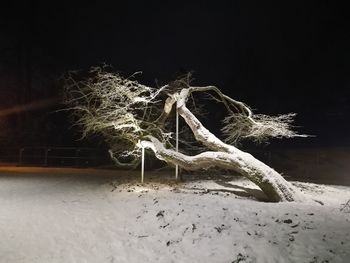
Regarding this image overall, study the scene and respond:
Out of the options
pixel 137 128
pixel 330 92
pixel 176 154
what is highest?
pixel 330 92

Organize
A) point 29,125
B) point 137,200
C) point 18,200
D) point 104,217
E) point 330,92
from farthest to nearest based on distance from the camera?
point 330,92, point 29,125, point 18,200, point 137,200, point 104,217

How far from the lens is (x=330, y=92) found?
31578mm

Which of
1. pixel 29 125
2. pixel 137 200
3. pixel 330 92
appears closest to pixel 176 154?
pixel 137 200

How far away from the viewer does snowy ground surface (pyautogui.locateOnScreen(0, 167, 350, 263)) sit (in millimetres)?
6184

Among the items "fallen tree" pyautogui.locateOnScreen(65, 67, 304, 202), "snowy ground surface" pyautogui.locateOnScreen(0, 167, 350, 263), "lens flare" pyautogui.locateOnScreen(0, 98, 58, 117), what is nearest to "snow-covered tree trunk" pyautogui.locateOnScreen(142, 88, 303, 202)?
"fallen tree" pyautogui.locateOnScreen(65, 67, 304, 202)

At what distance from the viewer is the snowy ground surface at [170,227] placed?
20.3ft

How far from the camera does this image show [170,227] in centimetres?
751

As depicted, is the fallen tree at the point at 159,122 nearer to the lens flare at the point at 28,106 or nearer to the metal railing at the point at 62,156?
the metal railing at the point at 62,156

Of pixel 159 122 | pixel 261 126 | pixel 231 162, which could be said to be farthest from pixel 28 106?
pixel 231 162

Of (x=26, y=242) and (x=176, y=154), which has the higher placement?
(x=176, y=154)

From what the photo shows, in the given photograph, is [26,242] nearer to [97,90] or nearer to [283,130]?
[97,90]

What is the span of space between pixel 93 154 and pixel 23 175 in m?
5.69

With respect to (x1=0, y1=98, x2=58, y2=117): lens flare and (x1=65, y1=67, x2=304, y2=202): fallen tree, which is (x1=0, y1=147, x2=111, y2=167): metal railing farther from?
(x1=65, y1=67, x2=304, y2=202): fallen tree

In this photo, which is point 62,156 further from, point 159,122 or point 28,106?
point 159,122
